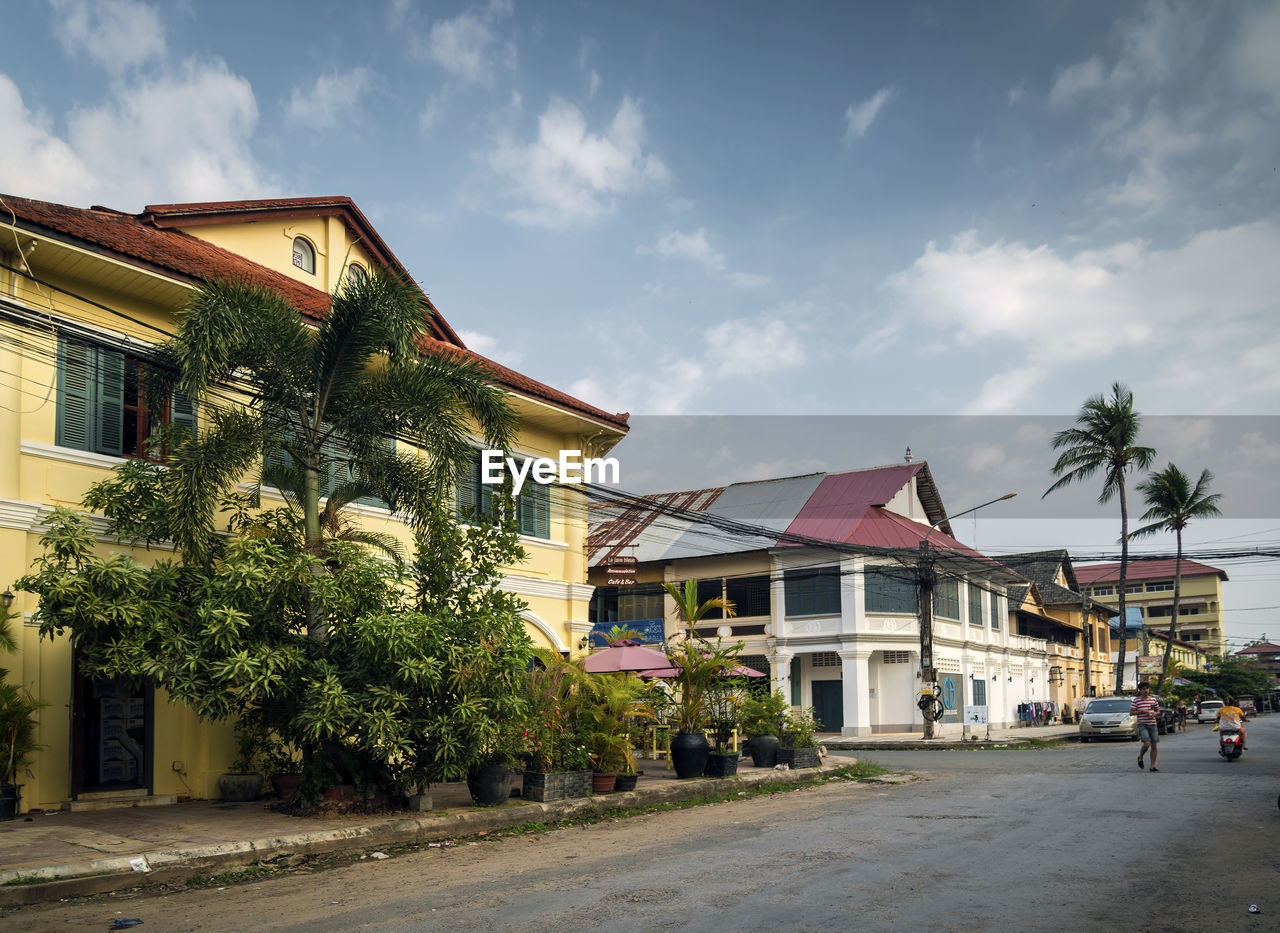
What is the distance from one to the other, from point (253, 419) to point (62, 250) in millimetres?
3013

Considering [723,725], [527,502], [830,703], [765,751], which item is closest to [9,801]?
[527,502]

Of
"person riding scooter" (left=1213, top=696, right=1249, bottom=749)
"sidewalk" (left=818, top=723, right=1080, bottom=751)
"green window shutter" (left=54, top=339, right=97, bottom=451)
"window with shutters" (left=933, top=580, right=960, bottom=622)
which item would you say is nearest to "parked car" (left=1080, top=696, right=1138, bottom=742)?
"sidewalk" (left=818, top=723, right=1080, bottom=751)

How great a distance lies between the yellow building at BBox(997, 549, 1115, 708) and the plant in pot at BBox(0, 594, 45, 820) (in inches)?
1738

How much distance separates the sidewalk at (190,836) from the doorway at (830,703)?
26426 millimetres

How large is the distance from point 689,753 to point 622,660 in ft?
9.31

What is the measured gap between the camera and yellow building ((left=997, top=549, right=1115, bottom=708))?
53906 mm

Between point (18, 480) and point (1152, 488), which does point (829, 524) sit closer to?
point (1152, 488)

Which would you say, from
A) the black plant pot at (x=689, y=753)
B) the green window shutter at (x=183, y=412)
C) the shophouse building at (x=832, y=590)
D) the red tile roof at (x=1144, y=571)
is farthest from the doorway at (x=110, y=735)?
the red tile roof at (x=1144, y=571)

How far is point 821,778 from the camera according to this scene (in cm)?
2016

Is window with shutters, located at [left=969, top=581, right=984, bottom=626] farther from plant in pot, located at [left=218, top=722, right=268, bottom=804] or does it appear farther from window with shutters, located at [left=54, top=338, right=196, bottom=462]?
window with shutters, located at [left=54, top=338, right=196, bottom=462]

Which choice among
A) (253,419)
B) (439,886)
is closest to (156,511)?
(253,419)

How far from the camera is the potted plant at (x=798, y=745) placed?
2030cm

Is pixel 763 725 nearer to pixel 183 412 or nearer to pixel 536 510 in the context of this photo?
pixel 536 510

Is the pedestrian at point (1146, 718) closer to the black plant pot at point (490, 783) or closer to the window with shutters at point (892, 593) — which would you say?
the black plant pot at point (490, 783)
